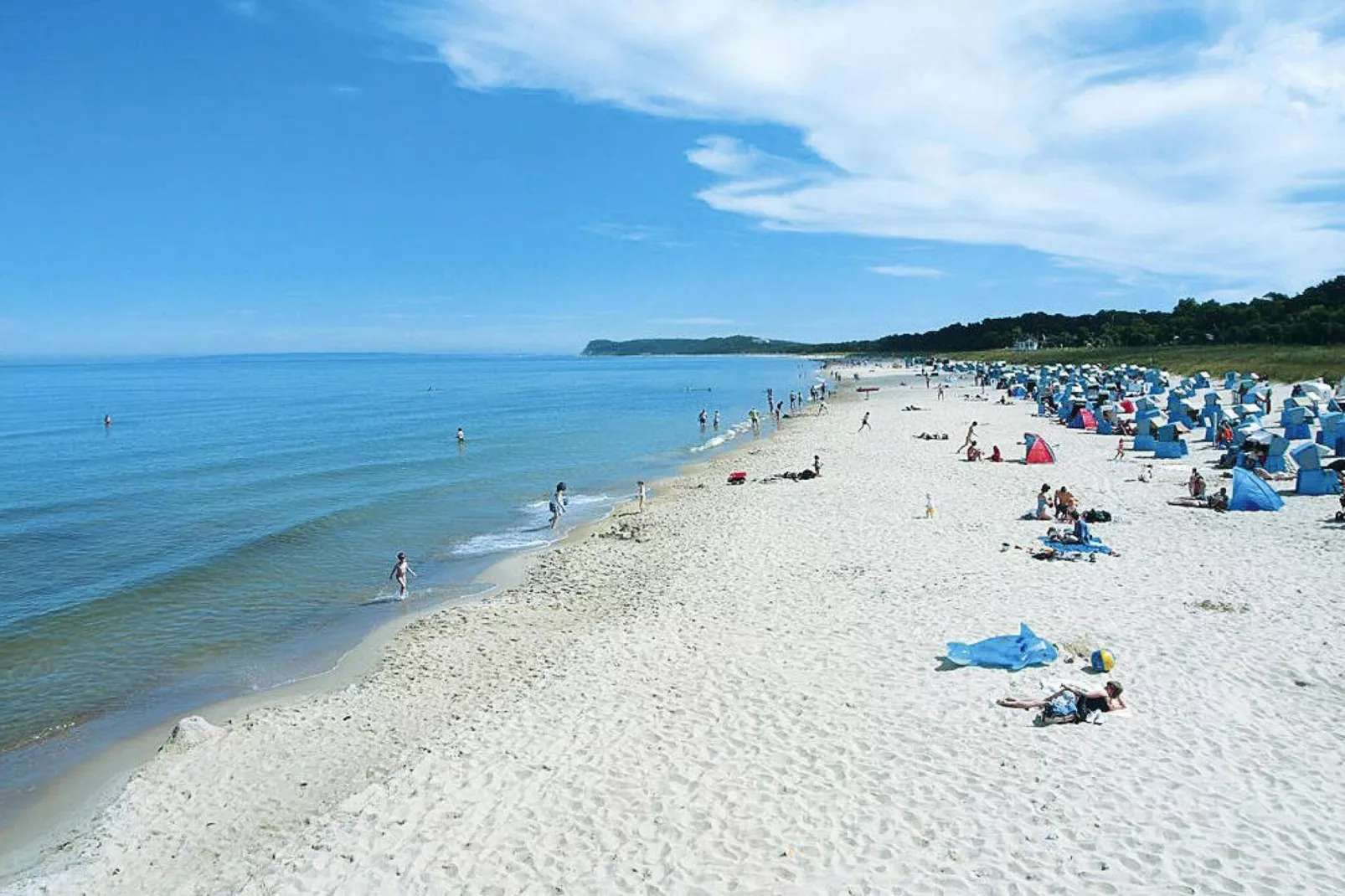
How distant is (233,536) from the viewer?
22938 millimetres

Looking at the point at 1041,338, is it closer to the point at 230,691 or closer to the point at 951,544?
the point at 951,544

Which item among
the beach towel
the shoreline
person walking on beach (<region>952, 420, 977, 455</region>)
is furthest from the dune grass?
the shoreline

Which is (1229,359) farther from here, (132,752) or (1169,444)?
(132,752)

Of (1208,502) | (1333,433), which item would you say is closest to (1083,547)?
(1208,502)

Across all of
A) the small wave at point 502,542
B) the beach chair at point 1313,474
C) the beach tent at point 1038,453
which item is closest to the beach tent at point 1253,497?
the beach chair at point 1313,474

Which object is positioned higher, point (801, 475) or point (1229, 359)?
point (1229, 359)

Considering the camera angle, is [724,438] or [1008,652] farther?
Result: [724,438]

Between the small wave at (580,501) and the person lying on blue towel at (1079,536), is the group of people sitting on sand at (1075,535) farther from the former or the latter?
the small wave at (580,501)

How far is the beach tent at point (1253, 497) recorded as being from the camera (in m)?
19.4

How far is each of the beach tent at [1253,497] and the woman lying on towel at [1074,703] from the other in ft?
42.5

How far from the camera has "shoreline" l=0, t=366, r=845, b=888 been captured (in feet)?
28.7

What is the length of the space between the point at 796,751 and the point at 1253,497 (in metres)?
16.4

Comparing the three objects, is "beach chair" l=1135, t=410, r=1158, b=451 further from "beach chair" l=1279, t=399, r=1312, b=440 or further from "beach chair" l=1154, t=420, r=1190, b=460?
"beach chair" l=1279, t=399, r=1312, b=440

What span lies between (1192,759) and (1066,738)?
3.76 feet
